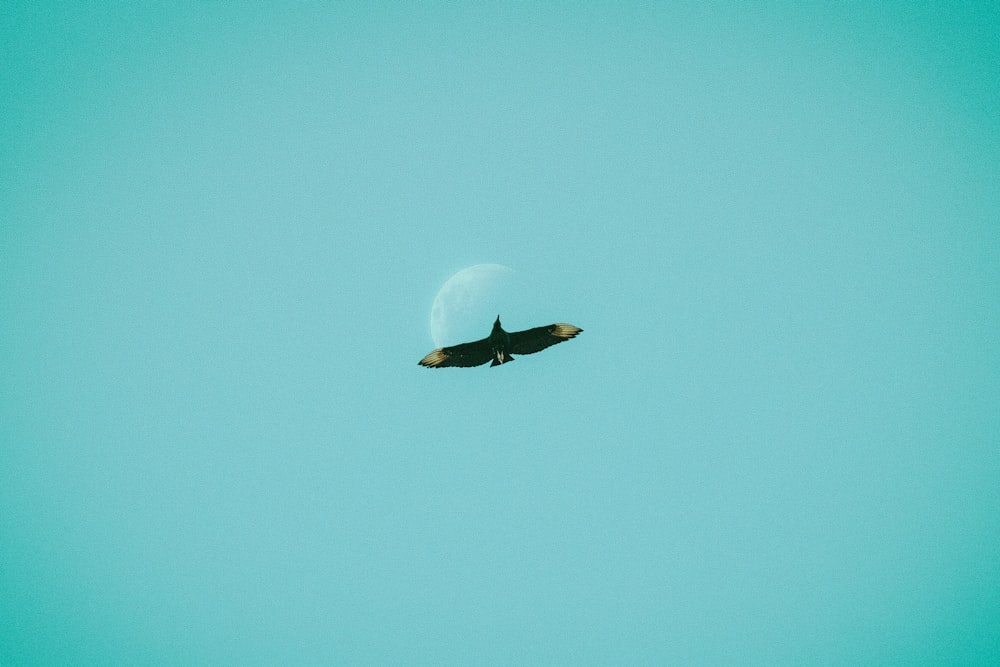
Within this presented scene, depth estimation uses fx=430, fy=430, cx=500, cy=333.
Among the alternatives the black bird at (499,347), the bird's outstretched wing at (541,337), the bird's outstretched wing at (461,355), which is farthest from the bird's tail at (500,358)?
the bird's outstretched wing at (541,337)

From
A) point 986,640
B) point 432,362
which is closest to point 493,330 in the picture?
point 432,362

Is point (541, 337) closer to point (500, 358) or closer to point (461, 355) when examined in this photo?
point (500, 358)

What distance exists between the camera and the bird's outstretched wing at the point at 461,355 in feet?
35.8

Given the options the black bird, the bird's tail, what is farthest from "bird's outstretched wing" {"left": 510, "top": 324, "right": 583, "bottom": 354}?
the bird's tail

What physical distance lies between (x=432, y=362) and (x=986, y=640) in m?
59.6

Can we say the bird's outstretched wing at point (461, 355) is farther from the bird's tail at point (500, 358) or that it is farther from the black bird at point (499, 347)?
the bird's tail at point (500, 358)

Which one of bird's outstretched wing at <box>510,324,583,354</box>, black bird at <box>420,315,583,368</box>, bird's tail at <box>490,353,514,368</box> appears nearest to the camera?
black bird at <box>420,315,583,368</box>

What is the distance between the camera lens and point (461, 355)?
36.3 ft

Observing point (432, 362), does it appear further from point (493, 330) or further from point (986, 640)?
point (986, 640)

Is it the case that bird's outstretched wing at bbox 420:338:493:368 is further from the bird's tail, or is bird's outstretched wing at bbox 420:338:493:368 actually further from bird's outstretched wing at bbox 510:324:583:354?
bird's outstretched wing at bbox 510:324:583:354

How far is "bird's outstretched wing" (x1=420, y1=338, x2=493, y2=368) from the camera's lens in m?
10.9

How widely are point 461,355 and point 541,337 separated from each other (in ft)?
7.12

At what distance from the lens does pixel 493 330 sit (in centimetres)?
1045

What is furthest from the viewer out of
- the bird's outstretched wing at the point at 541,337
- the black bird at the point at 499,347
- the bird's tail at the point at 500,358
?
the bird's outstretched wing at the point at 541,337
